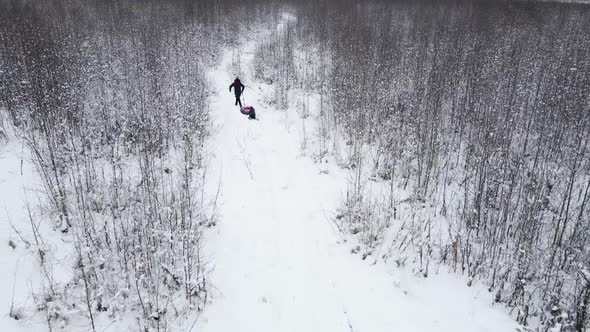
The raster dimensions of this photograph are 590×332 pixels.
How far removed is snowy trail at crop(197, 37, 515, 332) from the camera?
13.3ft

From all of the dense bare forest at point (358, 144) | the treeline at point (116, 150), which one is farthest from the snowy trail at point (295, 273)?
the treeline at point (116, 150)

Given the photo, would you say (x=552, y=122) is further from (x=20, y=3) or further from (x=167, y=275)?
(x=20, y=3)

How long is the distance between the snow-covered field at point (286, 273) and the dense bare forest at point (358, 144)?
0.23 m

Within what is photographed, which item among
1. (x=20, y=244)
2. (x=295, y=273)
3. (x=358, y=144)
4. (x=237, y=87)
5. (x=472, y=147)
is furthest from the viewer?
(x=237, y=87)

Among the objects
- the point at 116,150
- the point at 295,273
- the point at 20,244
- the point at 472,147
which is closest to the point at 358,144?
the point at 472,147

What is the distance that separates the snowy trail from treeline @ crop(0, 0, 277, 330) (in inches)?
17.4

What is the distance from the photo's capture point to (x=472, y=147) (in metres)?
6.71

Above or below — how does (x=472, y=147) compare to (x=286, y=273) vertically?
above

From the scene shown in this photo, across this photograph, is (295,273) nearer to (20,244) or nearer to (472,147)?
(20,244)

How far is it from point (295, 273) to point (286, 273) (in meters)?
0.13

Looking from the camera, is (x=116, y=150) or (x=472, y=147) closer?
A: (x=472, y=147)

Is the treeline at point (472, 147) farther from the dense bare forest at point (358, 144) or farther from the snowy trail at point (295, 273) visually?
the snowy trail at point (295, 273)

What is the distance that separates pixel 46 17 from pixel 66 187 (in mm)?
12849

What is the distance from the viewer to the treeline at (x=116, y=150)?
419cm
